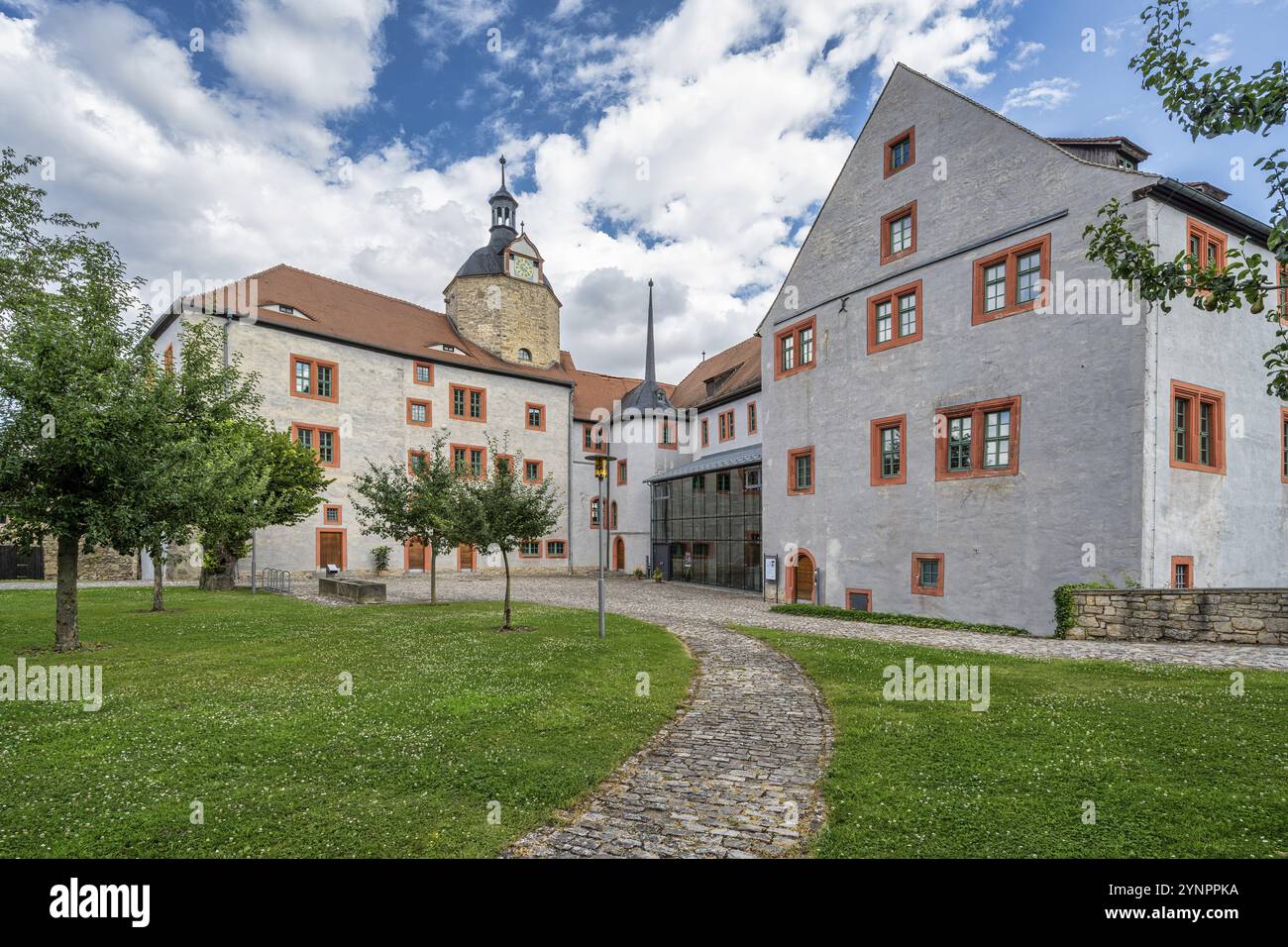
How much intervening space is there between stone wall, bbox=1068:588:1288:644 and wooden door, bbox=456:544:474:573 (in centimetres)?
3335

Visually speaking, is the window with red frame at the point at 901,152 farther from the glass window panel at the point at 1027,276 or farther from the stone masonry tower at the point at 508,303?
the stone masonry tower at the point at 508,303

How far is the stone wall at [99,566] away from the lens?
29875 millimetres

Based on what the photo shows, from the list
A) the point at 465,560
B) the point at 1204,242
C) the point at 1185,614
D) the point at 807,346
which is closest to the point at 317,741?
the point at 1185,614

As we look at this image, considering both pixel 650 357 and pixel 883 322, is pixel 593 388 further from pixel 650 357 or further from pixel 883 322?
pixel 883 322

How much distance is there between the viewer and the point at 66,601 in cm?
1160

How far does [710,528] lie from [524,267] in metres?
25.1

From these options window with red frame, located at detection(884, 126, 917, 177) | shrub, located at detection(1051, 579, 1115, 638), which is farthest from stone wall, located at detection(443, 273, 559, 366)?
shrub, located at detection(1051, 579, 1115, 638)

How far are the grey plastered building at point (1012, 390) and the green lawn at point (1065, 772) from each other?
7.46 m

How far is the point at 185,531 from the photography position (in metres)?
12.5

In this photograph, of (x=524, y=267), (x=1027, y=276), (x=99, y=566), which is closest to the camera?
(x=1027, y=276)

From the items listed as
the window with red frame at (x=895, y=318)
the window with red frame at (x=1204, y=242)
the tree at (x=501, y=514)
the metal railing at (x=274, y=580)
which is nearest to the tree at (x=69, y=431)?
the tree at (x=501, y=514)

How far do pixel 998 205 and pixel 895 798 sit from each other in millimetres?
18758

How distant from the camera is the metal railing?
85.7 ft
